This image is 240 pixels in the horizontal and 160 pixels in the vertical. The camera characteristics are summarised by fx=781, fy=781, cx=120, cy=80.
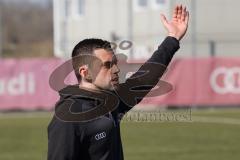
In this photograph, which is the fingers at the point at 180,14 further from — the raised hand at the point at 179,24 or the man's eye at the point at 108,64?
the man's eye at the point at 108,64

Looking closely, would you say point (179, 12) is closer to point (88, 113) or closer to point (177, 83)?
point (88, 113)

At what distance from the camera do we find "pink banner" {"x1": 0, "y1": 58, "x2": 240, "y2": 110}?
28703mm

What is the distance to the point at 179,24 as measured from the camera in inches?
201

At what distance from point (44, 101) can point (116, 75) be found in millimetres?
24915

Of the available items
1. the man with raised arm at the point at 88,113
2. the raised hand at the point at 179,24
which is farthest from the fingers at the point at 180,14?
the man with raised arm at the point at 88,113

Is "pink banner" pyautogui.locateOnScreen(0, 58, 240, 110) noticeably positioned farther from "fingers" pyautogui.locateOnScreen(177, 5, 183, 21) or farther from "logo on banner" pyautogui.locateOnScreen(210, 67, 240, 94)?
"fingers" pyautogui.locateOnScreen(177, 5, 183, 21)

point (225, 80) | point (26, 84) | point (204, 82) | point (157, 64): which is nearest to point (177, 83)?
point (204, 82)

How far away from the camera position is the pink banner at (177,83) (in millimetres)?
28703

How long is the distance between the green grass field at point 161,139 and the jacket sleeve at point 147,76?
9155 millimetres

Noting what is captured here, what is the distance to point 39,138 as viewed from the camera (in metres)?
18.7

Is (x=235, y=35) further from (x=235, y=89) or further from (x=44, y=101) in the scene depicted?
(x=44, y=101)

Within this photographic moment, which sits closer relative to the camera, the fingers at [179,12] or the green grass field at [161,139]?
the fingers at [179,12]

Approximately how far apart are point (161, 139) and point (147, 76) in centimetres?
1292

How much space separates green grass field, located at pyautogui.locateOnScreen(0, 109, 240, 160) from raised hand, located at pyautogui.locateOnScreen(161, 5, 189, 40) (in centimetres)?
936
